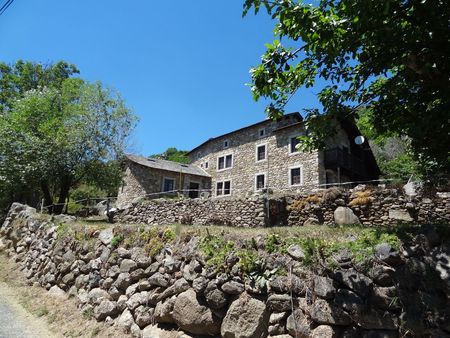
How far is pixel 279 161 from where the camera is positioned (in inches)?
868

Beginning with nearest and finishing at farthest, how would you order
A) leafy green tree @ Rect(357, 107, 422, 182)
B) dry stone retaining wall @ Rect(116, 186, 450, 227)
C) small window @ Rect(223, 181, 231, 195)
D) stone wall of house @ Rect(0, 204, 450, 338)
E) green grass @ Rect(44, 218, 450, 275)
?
1. stone wall of house @ Rect(0, 204, 450, 338)
2. green grass @ Rect(44, 218, 450, 275)
3. dry stone retaining wall @ Rect(116, 186, 450, 227)
4. leafy green tree @ Rect(357, 107, 422, 182)
5. small window @ Rect(223, 181, 231, 195)

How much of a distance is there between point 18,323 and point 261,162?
721 inches

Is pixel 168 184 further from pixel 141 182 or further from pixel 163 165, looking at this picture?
pixel 141 182

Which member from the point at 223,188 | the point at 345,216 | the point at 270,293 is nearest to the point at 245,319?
the point at 270,293

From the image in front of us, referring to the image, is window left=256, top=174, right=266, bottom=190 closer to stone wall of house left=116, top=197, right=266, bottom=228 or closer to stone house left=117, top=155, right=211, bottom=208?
stone house left=117, top=155, right=211, bottom=208

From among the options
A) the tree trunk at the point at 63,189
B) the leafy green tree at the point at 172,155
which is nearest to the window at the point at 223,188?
the tree trunk at the point at 63,189

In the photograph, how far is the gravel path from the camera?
666 centimetres

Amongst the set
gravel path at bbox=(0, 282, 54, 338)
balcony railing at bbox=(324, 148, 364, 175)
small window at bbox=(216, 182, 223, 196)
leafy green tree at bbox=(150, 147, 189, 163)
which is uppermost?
leafy green tree at bbox=(150, 147, 189, 163)

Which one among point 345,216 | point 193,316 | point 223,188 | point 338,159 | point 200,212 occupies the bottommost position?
point 193,316

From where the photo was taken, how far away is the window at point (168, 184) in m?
23.4

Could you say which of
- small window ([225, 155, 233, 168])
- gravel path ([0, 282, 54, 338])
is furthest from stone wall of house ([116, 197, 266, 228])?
small window ([225, 155, 233, 168])

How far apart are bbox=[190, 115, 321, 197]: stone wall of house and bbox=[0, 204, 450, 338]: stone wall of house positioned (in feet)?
43.1

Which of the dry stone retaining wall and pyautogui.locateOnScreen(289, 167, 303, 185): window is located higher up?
pyautogui.locateOnScreen(289, 167, 303, 185): window

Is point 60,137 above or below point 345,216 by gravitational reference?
above
